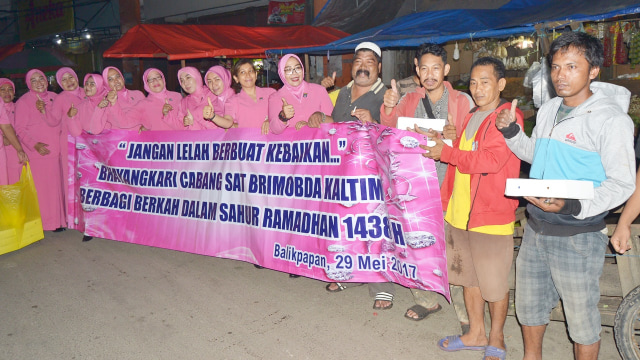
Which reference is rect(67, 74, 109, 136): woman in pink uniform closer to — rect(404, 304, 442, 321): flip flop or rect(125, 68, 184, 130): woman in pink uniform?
rect(125, 68, 184, 130): woman in pink uniform

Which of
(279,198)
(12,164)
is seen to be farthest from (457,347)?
(12,164)

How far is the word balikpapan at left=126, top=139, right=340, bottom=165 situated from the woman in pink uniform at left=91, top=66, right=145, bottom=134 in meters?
0.44

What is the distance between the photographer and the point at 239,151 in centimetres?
482

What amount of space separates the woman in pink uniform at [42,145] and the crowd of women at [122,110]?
0.5 inches

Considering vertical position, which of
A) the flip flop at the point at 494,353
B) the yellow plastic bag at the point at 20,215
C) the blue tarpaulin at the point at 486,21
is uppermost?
the blue tarpaulin at the point at 486,21

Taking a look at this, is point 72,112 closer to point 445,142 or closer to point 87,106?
point 87,106

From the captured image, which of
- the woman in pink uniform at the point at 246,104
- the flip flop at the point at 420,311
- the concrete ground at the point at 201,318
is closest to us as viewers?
the concrete ground at the point at 201,318

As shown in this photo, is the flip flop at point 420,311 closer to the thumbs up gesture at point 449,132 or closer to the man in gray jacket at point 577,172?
the man in gray jacket at point 577,172

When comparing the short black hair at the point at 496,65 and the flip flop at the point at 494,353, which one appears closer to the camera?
the short black hair at the point at 496,65

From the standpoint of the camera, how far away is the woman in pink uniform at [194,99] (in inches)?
219

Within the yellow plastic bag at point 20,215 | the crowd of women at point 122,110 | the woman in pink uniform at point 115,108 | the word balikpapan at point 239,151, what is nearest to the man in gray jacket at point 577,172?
the word balikpapan at point 239,151

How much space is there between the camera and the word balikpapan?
421cm

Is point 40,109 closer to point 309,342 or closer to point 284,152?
point 284,152

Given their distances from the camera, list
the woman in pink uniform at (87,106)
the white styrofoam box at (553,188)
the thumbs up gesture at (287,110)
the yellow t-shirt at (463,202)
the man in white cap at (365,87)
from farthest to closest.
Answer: the woman in pink uniform at (87,106), the thumbs up gesture at (287,110), the man in white cap at (365,87), the yellow t-shirt at (463,202), the white styrofoam box at (553,188)
